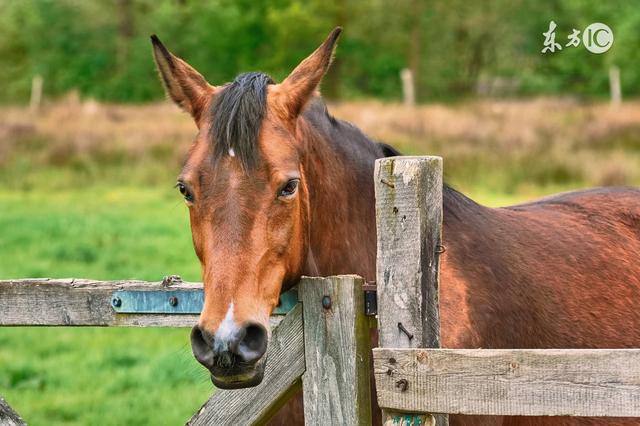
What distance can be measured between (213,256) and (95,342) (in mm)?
6370

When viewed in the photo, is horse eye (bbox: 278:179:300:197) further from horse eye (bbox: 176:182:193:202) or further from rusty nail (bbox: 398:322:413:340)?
rusty nail (bbox: 398:322:413:340)

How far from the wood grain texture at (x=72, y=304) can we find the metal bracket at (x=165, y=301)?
23mm

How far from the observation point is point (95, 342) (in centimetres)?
912

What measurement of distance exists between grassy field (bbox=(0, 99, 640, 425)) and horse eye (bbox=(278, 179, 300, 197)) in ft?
12.1

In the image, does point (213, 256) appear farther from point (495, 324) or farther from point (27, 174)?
point (27, 174)

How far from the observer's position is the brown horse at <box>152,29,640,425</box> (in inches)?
121

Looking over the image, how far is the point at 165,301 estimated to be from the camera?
11.0ft

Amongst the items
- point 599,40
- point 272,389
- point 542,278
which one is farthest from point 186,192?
point 599,40

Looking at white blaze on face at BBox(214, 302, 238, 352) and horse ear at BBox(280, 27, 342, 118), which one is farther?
horse ear at BBox(280, 27, 342, 118)

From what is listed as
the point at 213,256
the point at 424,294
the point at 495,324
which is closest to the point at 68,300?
the point at 213,256

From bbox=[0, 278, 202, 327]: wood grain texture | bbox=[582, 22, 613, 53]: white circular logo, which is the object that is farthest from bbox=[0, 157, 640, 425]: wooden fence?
bbox=[582, 22, 613, 53]: white circular logo

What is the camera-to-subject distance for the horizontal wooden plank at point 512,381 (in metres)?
2.64

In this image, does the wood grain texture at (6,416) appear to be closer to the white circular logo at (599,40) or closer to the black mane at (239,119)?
the black mane at (239,119)

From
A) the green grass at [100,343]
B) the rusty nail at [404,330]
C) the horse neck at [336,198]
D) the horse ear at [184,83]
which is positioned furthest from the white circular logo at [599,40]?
the rusty nail at [404,330]
